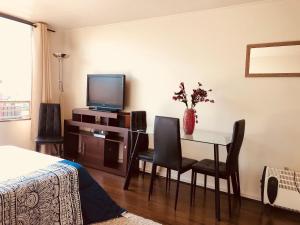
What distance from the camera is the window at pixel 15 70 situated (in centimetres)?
376

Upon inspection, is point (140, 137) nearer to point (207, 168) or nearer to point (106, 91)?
point (207, 168)

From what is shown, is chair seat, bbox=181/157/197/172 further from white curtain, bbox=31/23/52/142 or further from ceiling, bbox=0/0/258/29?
white curtain, bbox=31/23/52/142

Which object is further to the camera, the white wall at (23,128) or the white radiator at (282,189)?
the white wall at (23,128)

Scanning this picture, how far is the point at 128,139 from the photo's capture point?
11.1 feet

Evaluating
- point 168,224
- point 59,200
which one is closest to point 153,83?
point 168,224

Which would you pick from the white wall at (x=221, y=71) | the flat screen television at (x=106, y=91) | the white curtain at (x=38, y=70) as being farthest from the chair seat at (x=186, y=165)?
the white curtain at (x=38, y=70)

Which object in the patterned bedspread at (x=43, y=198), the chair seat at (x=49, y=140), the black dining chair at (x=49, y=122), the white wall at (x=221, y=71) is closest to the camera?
the patterned bedspread at (x=43, y=198)

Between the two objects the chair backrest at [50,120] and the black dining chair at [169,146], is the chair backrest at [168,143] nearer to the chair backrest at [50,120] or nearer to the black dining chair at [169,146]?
the black dining chair at [169,146]

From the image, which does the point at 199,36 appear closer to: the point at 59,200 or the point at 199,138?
the point at 199,138

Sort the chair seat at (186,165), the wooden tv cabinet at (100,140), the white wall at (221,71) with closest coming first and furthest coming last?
the chair seat at (186,165) < the white wall at (221,71) < the wooden tv cabinet at (100,140)

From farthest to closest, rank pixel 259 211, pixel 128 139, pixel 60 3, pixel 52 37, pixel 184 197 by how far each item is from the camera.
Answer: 1. pixel 52 37
2. pixel 128 139
3. pixel 60 3
4. pixel 184 197
5. pixel 259 211

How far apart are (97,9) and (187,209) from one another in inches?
110

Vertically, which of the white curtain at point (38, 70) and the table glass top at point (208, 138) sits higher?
the white curtain at point (38, 70)

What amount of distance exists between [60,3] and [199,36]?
1876 millimetres
